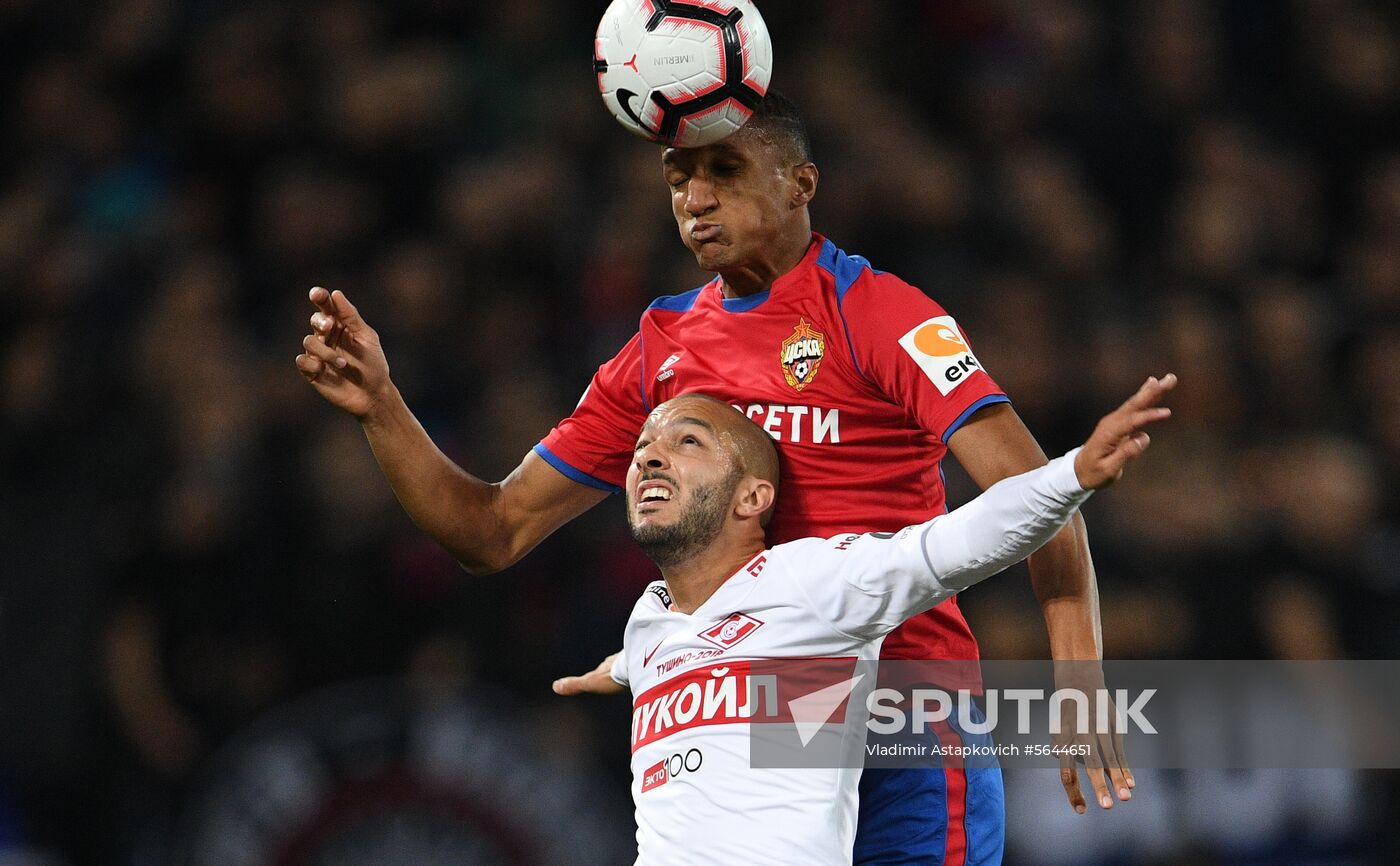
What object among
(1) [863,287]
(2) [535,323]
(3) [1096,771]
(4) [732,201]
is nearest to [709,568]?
(1) [863,287]

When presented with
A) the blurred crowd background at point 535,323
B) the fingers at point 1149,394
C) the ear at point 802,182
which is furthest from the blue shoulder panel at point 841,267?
the blurred crowd background at point 535,323

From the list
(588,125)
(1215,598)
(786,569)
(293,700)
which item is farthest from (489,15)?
(786,569)

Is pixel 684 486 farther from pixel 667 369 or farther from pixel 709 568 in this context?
pixel 667 369

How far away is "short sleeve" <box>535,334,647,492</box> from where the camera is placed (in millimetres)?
3898

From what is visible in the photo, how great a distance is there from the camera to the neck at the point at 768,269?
3570mm

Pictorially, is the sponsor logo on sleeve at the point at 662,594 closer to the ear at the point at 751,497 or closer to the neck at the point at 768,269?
the ear at the point at 751,497

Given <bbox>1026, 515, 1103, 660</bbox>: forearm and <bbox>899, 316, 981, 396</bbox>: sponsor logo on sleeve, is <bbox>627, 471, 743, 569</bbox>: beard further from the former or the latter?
<bbox>1026, 515, 1103, 660</bbox>: forearm

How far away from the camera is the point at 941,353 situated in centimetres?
329

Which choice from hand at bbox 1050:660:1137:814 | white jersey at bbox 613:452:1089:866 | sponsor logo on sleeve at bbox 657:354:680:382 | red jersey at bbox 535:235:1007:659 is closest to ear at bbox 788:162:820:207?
red jersey at bbox 535:235:1007:659

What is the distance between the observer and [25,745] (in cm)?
588

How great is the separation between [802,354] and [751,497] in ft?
1.03

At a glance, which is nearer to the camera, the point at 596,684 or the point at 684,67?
the point at 684,67

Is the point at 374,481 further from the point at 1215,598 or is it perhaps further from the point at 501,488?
the point at 1215,598

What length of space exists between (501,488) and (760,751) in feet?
3.42
